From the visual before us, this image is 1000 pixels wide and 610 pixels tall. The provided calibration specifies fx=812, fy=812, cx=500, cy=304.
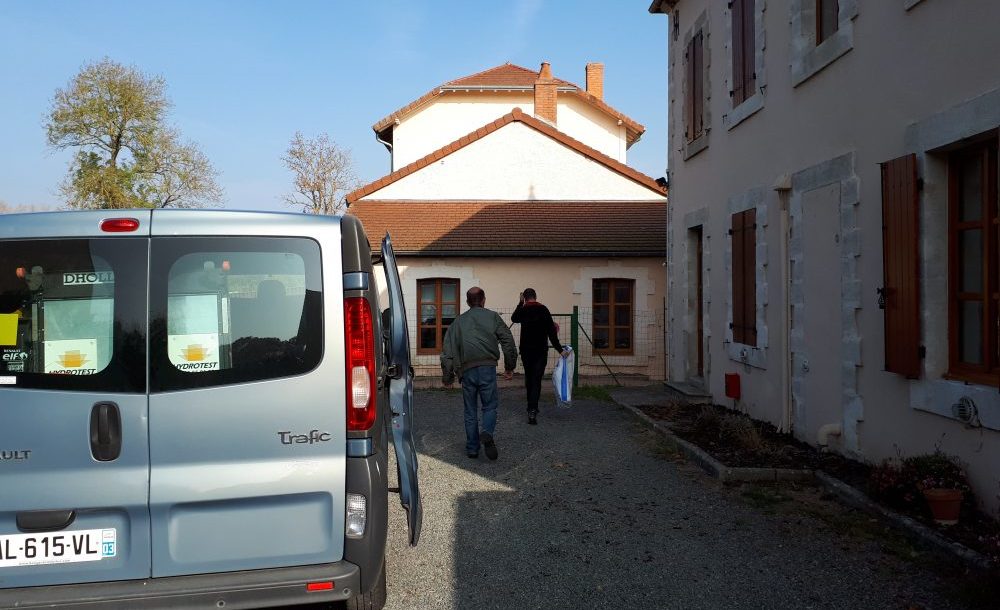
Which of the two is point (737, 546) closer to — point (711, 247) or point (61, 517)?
point (61, 517)

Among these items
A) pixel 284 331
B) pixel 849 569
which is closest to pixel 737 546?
pixel 849 569

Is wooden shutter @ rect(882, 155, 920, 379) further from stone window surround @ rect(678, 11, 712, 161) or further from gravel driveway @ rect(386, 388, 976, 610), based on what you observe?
stone window surround @ rect(678, 11, 712, 161)

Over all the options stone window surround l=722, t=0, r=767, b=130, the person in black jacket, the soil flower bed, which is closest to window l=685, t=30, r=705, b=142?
stone window surround l=722, t=0, r=767, b=130

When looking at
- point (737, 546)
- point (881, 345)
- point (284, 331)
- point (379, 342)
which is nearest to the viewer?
point (284, 331)

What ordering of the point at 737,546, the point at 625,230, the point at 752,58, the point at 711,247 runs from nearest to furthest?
1. the point at 737,546
2. the point at 752,58
3. the point at 711,247
4. the point at 625,230

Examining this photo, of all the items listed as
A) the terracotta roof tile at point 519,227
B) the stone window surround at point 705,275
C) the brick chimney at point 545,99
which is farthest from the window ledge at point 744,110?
the brick chimney at point 545,99

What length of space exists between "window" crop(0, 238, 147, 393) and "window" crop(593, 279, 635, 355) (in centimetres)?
1489

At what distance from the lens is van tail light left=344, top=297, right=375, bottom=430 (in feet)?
11.6

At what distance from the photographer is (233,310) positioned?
348cm

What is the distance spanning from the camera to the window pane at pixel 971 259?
220 inches

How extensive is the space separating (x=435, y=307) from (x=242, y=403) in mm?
14577

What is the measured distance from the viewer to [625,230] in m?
18.6

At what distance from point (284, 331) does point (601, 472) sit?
4.73 meters

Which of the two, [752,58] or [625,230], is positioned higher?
[752,58]
